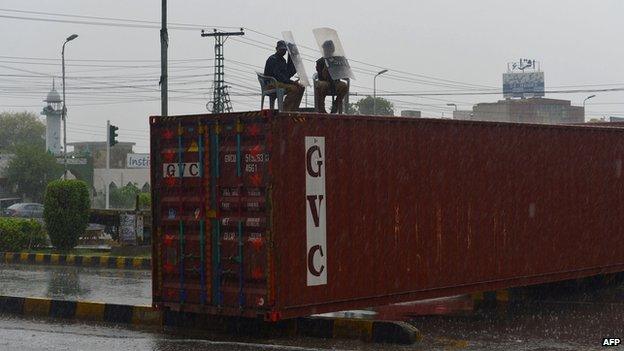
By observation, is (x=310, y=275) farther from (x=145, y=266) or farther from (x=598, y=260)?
(x=145, y=266)

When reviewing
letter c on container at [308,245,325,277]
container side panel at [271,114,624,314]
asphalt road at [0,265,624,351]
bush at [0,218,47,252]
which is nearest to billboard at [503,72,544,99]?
bush at [0,218,47,252]

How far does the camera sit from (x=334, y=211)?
10305 millimetres

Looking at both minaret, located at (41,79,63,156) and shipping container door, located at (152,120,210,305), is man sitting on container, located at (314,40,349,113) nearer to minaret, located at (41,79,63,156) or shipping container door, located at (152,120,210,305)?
shipping container door, located at (152,120,210,305)

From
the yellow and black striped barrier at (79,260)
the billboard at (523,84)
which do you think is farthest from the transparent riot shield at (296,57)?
the billboard at (523,84)

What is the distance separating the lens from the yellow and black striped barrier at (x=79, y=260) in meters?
21.0

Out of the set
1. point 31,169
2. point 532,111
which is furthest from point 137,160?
point 532,111

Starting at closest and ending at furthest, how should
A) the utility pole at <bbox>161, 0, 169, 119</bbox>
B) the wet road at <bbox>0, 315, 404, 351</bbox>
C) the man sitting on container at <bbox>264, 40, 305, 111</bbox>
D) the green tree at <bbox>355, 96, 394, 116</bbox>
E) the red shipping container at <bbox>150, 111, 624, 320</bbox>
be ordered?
the wet road at <bbox>0, 315, 404, 351</bbox>, the red shipping container at <bbox>150, 111, 624, 320</bbox>, the man sitting on container at <bbox>264, 40, 305, 111</bbox>, the utility pole at <bbox>161, 0, 169, 119</bbox>, the green tree at <bbox>355, 96, 394, 116</bbox>

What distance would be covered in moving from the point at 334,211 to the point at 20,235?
1517 centimetres

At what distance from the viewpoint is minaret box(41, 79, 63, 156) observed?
98.6 m

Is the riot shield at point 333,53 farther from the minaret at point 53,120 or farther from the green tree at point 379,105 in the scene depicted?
the minaret at point 53,120

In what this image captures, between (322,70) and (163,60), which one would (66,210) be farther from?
(322,70)

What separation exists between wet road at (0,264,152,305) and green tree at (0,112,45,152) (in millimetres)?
107888

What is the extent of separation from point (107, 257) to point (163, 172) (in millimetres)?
11320

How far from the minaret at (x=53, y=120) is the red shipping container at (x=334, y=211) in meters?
90.6
